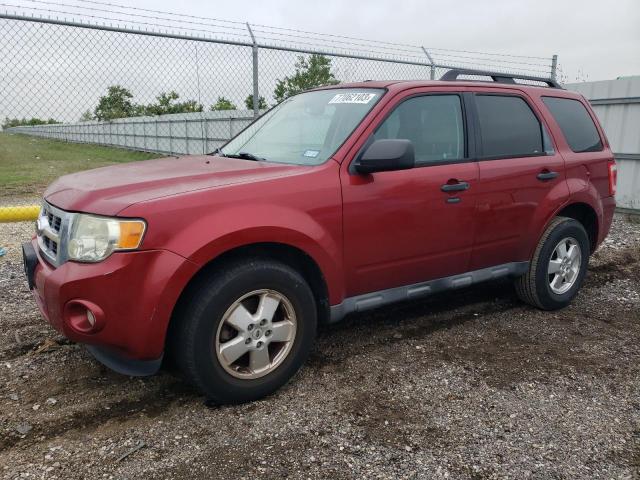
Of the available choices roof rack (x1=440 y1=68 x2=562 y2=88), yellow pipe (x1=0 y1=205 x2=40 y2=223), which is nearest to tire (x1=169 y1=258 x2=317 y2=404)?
roof rack (x1=440 y1=68 x2=562 y2=88)

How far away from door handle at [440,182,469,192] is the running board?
25.3 inches

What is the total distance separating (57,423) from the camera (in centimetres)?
279

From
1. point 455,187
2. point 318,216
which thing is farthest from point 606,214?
point 318,216

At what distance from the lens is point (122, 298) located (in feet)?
8.38

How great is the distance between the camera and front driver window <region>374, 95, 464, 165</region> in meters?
3.52

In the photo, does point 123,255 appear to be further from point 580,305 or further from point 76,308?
point 580,305

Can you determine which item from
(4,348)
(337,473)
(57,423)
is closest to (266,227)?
(337,473)

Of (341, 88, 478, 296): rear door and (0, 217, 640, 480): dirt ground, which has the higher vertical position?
(341, 88, 478, 296): rear door

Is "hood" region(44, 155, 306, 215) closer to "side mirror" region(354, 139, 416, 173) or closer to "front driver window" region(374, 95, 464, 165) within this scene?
"side mirror" region(354, 139, 416, 173)

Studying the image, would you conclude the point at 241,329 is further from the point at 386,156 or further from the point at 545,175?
the point at 545,175

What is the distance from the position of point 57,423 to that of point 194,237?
123 centimetres

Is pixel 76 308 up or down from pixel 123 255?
down

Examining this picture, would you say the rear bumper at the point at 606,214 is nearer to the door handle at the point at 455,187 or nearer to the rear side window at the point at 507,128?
the rear side window at the point at 507,128

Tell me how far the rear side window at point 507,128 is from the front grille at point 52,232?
2793mm
